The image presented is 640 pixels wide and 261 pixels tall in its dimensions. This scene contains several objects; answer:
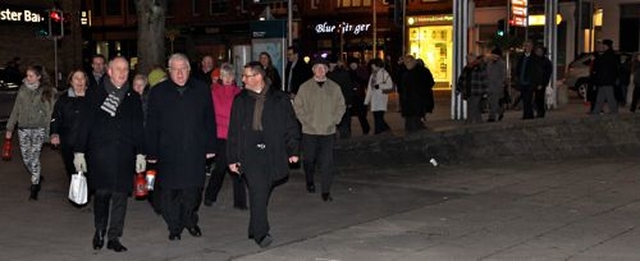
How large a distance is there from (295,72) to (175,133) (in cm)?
797

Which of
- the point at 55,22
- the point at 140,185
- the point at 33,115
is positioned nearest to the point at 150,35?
the point at 33,115

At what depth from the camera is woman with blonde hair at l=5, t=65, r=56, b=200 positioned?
1029cm

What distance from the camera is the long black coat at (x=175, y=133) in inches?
309

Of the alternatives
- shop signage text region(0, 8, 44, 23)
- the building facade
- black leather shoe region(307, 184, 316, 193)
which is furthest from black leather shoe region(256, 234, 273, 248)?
shop signage text region(0, 8, 44, 23)

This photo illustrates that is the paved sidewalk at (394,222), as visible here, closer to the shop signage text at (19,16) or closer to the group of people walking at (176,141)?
the group of people walking at (176,141)

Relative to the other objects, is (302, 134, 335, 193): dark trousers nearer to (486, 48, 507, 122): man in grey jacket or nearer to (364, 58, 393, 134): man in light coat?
(364, 58, 393, 134): man in light coat

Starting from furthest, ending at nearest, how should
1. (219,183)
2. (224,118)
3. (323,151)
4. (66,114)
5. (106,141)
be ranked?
(323,151) < (219,183) < (224,118) < (66,114) < (106,141)

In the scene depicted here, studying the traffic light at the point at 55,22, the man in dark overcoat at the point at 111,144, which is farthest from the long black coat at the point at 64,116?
the traffic light at the point at 55,22

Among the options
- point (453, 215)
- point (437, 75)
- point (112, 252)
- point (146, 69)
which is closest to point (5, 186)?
point (146, 69)

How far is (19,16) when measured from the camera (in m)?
33.6

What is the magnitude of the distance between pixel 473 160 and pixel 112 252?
7.70 meters

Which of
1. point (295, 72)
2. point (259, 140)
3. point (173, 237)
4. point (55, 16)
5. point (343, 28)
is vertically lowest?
point (173, 237)

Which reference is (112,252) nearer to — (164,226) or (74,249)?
(74,249)

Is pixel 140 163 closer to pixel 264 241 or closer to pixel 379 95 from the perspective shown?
pixel 264 241
